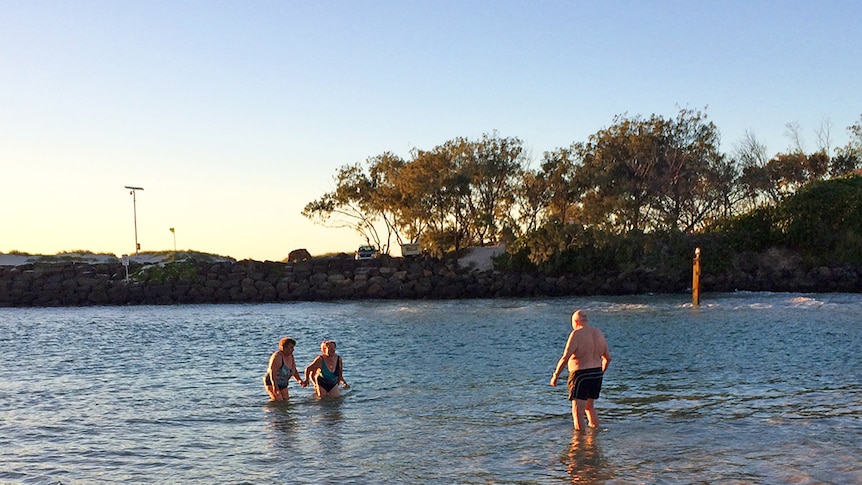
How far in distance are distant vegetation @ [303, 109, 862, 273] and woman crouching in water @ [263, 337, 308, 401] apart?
39.8 meters

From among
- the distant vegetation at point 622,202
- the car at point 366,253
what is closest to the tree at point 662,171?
the distant vegetation at point 622,202

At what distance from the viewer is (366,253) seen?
65.1m

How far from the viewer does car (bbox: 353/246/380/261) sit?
64688 mm

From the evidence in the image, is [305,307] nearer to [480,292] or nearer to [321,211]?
[480,292]

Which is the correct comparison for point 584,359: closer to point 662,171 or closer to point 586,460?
point 586,460

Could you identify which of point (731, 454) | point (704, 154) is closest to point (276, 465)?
point (731, 454)

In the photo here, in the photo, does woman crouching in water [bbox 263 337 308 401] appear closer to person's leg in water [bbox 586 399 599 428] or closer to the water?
the water

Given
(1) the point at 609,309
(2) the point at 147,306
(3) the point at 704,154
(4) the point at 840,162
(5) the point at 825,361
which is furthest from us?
(4) the point at 840,162

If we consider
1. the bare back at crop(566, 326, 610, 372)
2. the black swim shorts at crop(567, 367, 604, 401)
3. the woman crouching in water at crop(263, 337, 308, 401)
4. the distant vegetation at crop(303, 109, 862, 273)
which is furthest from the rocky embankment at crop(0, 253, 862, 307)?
the bare back at crop(566, 326, 610, 372)

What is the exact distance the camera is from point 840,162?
66.6 meters

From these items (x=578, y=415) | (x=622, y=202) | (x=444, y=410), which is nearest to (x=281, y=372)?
(x=444, y=410)

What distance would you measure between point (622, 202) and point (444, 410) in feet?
133

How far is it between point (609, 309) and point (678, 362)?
19.1 metres

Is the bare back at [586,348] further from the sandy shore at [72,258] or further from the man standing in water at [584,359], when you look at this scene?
the sandy shore at [72,258]
